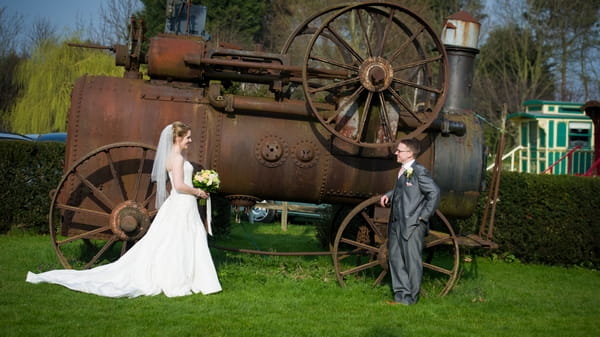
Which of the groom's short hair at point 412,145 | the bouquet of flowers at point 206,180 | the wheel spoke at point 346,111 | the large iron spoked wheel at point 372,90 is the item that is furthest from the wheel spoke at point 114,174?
the groom's short hair at point 412,145

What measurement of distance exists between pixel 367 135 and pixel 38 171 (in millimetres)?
6717

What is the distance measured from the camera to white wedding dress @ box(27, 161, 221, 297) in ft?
22.3

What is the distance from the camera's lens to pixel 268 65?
298 inches

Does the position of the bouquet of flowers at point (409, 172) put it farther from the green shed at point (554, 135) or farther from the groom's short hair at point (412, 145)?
the green shed at point (554, 135)

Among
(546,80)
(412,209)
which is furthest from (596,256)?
(546,80)

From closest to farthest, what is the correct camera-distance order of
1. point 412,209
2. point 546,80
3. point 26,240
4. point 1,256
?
1. point 412,209
2. point 1,256
3. point 26,240
4. point 546,80

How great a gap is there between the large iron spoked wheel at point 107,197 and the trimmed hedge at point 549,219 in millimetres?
6545

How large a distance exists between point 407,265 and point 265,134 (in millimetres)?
2210

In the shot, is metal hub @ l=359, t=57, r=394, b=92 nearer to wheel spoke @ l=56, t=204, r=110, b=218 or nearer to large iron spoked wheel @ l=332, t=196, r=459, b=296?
large iron spoked wheel @ l=332, t=196, r=459, b=296

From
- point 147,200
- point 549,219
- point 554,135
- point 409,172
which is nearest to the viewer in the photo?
point 409,172

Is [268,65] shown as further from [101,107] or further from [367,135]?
[101,107]

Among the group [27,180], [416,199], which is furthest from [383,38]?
[27,180]

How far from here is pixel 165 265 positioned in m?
6.85

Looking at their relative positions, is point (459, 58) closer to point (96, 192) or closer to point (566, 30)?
point (96, 192)
